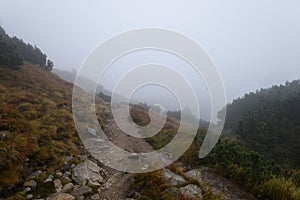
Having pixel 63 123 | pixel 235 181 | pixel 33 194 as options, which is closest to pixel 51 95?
pixel 63 123

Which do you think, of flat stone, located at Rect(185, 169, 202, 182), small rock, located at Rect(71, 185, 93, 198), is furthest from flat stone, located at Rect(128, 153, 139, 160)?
small rock, located at Rect(71, 185, 93, 198)

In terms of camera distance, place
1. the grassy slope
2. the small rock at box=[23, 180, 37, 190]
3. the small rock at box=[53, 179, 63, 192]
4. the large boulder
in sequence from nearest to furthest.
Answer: the small rock at box=[23, 180, 37, 190], the small rock at box=[53, 179, 63, 192], the grassy slope, the large boulder

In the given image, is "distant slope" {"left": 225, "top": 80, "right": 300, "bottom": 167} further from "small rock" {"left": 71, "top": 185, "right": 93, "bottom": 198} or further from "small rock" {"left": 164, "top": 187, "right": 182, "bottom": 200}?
"small rock" {"left": 71, "top": 185, "right": 93, "bottom": 198}

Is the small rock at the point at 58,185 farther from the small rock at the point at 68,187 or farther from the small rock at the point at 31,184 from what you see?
the small rock at the point at 31,184

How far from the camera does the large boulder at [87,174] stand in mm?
5767

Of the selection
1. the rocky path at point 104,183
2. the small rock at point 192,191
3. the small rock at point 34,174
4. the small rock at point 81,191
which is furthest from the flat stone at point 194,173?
the small rock at point 34,174

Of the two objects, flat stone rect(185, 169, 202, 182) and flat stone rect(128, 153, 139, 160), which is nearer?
flat stone rect(185, 169, 202, 182)

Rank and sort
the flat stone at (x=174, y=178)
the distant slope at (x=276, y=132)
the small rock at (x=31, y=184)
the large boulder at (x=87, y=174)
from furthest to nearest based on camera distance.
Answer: the distant slope at (x=276, y=132), the flat stone at (x=174, y=178), the large boulder at (x=87, y=174), the small rock at (x=31, y=184)

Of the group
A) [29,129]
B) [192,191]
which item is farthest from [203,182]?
[29,129]

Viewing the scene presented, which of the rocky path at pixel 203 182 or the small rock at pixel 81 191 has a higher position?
the rocky path at pixel 203 182

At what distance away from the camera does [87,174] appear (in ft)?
19.9

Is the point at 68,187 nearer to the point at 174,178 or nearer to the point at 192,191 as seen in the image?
the point at 174,178

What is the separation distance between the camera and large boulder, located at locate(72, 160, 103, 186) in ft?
18.9

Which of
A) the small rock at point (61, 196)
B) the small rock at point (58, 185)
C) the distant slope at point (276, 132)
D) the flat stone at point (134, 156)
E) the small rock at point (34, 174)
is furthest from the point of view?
the distant slope at point (276, 132)
